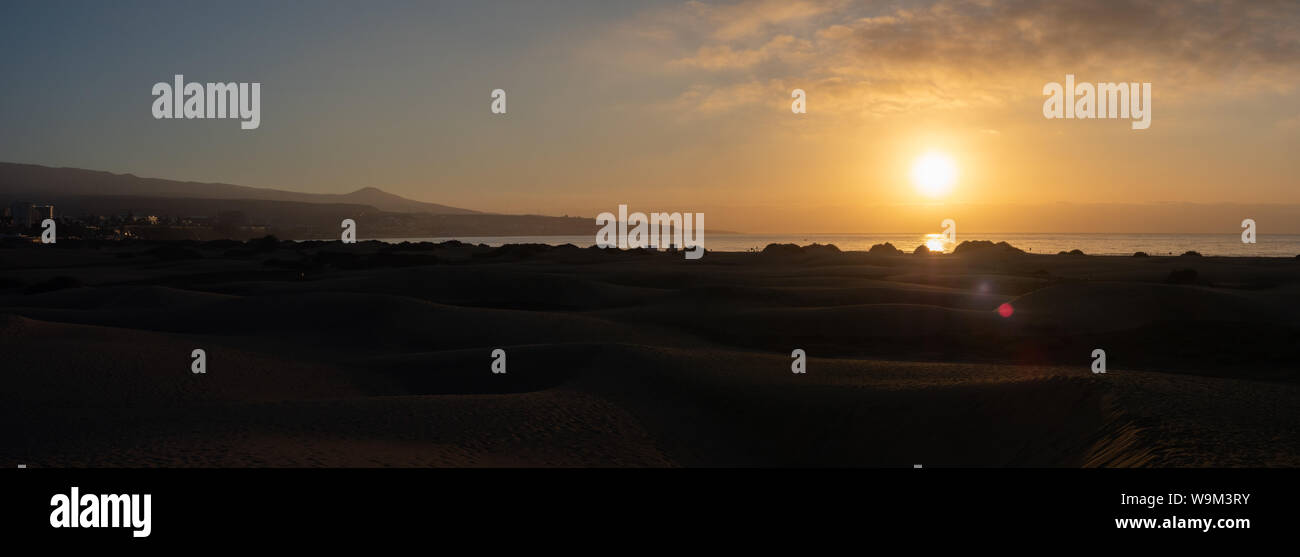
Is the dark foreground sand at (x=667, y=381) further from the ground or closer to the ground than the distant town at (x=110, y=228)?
closer to the ground

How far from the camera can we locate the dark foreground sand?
20.0 feet

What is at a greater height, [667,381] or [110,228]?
[110,228]

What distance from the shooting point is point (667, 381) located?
9531 millimetres

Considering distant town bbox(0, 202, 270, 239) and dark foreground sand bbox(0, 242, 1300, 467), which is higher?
distant town bbox(0, 202, 270, 239)

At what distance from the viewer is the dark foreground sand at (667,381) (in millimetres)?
6105

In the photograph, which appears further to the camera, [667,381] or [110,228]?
[110,228]

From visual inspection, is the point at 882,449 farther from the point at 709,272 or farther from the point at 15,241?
the point at 15,241

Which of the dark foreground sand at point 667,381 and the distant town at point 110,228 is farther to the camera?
the distant town at point 110,228

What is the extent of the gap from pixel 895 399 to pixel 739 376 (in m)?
2.05

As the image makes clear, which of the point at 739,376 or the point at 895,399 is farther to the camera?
the point at 739,376

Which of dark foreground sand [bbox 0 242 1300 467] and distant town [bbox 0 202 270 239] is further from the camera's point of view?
distant town [bbox 0 202 270 239]

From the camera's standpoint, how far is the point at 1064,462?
591 cm
